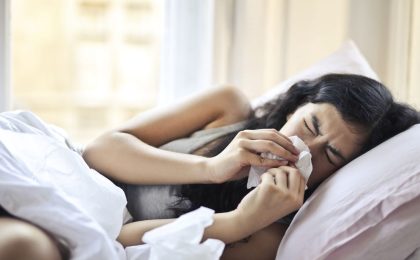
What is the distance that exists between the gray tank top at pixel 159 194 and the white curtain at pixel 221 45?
0.55 m

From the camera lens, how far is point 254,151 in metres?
1.13

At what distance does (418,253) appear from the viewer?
3.30 feet

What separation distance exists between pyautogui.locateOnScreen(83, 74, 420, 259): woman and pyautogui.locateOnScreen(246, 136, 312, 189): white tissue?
0.6 inches

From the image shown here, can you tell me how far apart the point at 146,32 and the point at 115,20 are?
0.12 metres

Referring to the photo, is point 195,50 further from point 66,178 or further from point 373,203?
point 373,203

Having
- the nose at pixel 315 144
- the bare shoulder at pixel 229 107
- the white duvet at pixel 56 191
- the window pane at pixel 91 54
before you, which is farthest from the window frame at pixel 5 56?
the nose at pixel 315 144

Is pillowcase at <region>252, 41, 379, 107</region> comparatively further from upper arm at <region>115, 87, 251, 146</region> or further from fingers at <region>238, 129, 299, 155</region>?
fingers at <region>238, 129, 299, 155</region>

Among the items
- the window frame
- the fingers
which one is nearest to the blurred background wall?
the window frame

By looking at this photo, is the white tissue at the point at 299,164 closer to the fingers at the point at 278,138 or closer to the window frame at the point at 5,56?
the fingers at the point at 278,138

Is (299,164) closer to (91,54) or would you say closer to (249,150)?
(249,150)

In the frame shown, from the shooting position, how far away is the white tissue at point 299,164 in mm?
1124

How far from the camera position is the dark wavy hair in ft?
3.96

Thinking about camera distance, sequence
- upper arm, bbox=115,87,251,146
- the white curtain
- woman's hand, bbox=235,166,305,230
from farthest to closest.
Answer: the white curtain
upper arm, bbox=115,87,251,146
woman's hand, bbox=235,166,305,230

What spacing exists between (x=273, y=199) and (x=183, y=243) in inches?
8.3
